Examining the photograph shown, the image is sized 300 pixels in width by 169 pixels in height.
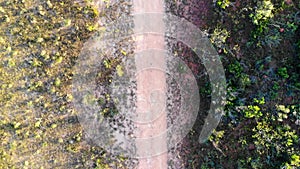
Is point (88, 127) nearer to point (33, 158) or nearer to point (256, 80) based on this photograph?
point (33, 158)

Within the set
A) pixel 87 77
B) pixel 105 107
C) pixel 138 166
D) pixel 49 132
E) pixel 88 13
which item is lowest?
pixel 138 166

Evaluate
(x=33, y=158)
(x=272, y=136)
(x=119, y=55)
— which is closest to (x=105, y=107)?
(x=119, y=55)

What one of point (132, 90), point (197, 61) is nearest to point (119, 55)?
point (132, 90)

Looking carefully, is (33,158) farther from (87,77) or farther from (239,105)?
(239,105)

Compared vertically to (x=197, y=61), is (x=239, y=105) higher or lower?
lower

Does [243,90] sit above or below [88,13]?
below

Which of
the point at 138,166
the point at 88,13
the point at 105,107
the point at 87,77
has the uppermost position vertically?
the point at 88,13
